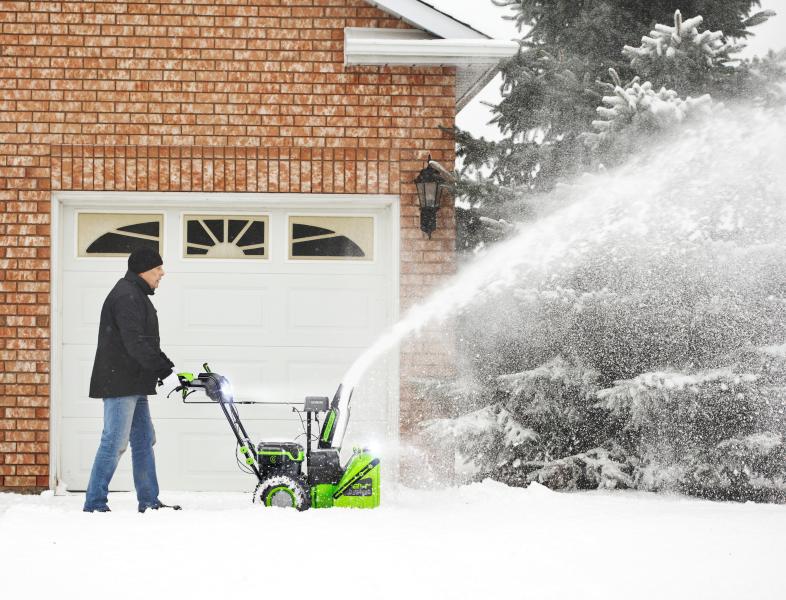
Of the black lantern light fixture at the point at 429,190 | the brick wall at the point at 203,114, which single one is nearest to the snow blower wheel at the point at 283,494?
the brick wall at the point at 203,114

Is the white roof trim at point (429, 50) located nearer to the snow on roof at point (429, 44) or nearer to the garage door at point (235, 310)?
the snow on roof at point (429, 44)

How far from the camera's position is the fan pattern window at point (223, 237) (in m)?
8.78

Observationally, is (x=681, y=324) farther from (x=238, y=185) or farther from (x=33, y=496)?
(x=33, y=496)

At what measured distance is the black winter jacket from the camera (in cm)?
683

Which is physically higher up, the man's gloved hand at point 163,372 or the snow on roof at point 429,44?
the snow on roof at point 429,44

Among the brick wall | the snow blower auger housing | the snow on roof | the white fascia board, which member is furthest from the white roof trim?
the snow blower auger housing

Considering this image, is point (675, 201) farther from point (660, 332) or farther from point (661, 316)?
point (660, 332)

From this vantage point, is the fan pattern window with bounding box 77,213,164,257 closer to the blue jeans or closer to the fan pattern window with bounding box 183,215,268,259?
the fan pattern window with bounding box 183,215,268,259

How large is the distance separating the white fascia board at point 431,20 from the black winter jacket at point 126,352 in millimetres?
3436

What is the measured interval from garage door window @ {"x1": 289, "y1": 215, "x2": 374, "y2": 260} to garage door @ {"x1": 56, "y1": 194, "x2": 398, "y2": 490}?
Result: 1cm

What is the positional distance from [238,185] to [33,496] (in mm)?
3249

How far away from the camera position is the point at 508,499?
293 inches

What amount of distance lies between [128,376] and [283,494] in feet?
4.73

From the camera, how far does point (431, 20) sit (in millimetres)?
8445
